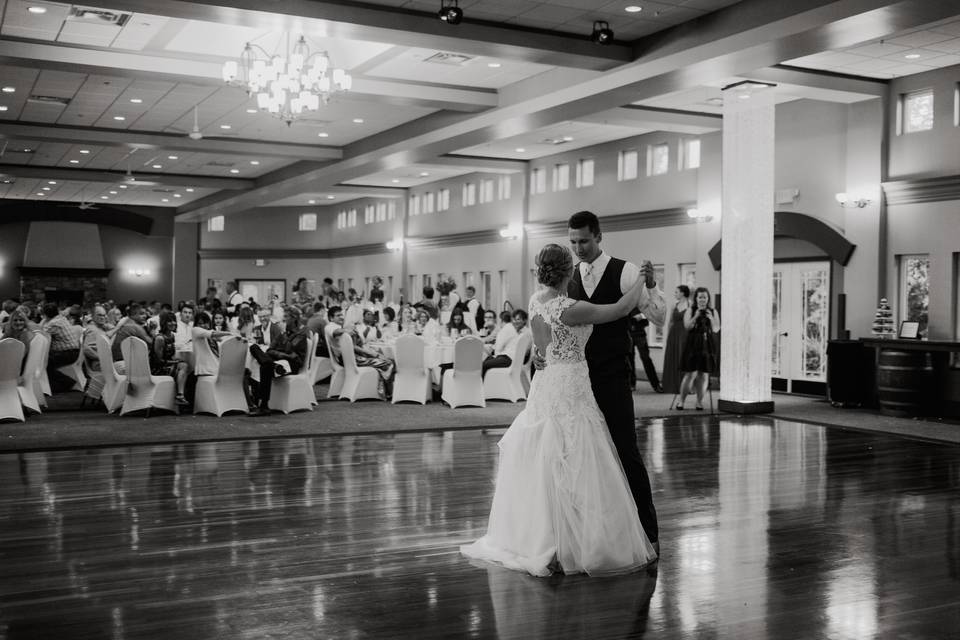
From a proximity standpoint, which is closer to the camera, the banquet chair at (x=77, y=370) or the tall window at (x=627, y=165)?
the banquet chair at (x=77, y=370)

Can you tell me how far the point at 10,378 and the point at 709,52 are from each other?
777 centimetres

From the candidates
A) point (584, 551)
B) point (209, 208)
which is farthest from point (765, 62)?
point (209, 208)

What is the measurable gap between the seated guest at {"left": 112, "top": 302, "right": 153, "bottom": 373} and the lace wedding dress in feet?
22.0

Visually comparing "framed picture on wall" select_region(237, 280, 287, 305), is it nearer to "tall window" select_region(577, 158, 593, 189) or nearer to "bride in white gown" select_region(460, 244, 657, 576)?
"tall window" select_region(577, 158, 593, 189)

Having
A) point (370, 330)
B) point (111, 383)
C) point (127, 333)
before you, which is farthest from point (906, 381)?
point (111, 383)

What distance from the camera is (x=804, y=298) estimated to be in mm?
13375

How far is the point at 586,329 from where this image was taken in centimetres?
452

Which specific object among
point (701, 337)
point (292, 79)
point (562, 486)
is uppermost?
point (292, 79)

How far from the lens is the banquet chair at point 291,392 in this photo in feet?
35.5

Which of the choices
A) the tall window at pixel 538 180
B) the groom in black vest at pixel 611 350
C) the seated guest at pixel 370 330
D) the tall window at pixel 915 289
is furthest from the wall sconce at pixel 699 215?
the groom in black vest at pixel 611 350

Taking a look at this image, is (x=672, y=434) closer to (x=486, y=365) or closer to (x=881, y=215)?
(x=486, y=365)

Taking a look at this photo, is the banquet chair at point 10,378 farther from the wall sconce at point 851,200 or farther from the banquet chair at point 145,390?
the wall sconce at point 851,200

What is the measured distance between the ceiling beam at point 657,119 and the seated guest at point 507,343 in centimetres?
307

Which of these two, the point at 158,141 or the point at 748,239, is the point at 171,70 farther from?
the point at 748,239
